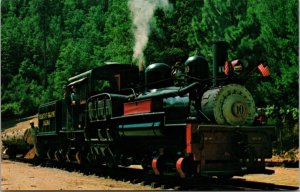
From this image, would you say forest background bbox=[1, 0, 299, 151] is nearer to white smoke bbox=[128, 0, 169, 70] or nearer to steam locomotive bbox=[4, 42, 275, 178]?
white smoke bbox=[128, 0, 169, 70]

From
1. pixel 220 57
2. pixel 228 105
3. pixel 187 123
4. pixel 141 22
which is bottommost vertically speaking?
pixel 187 123

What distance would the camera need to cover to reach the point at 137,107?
427 inches

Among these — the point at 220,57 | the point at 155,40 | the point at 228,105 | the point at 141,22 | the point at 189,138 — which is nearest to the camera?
the point at 189,138

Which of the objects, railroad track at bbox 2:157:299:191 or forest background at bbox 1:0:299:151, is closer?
railroad track at bbox 2:157:299:191

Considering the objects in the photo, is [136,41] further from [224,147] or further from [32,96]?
[32,96]

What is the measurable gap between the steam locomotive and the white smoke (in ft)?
8.05

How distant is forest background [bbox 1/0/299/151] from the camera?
53.4ft

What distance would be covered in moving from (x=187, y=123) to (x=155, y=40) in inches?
742

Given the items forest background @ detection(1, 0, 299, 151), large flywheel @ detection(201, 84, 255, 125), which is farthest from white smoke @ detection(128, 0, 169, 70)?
large flywheel @ detection(201, 84, 255, 125)

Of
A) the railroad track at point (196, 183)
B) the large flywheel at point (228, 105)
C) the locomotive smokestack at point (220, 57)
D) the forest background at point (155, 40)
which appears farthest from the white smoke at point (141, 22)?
the large flywheel at point (228, 105)

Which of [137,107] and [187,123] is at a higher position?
[137,107]

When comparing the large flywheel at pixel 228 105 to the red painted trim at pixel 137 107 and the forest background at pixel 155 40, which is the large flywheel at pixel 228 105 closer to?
the red painted trim at pixel 137 107

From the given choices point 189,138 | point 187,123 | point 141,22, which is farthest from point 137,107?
point 141,22

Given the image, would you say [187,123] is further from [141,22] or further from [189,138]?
[141,22]
